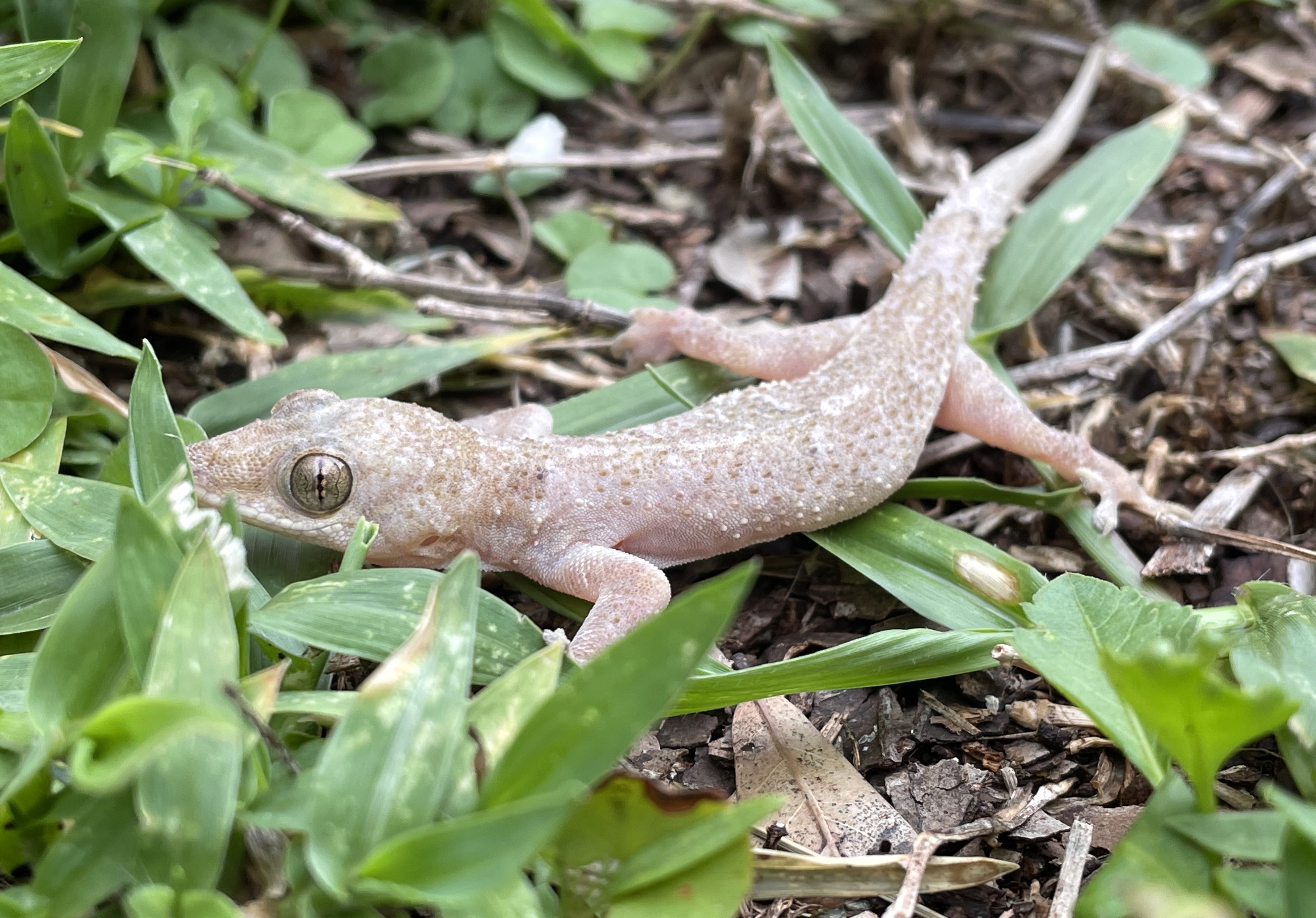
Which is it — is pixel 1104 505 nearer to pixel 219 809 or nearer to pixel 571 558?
pixel 571 558

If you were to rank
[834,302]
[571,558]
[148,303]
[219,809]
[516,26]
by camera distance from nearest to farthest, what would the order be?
[219,809]
[571,558]
[148,303]
[834,302]
[516,26]

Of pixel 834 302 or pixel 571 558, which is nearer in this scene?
pixel 571 558

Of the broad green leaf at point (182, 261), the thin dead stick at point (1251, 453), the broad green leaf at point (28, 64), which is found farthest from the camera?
the thin dead stick at point (1251, 453)

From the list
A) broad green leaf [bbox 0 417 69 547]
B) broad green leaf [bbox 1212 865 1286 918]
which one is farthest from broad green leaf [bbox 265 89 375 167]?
broad green leaf [bbox 1212 865 1286 918]

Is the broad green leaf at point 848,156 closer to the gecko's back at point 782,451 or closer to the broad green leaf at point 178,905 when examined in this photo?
the gecko's back at point 782,451

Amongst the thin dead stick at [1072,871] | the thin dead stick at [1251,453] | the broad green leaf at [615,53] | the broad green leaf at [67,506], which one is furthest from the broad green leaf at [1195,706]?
the broad green leaf at [615,53]

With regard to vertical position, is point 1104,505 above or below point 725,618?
below

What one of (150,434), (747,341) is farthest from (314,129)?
(747,341)

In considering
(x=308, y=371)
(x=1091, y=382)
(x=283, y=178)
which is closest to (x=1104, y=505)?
(x=1091, y=382)
